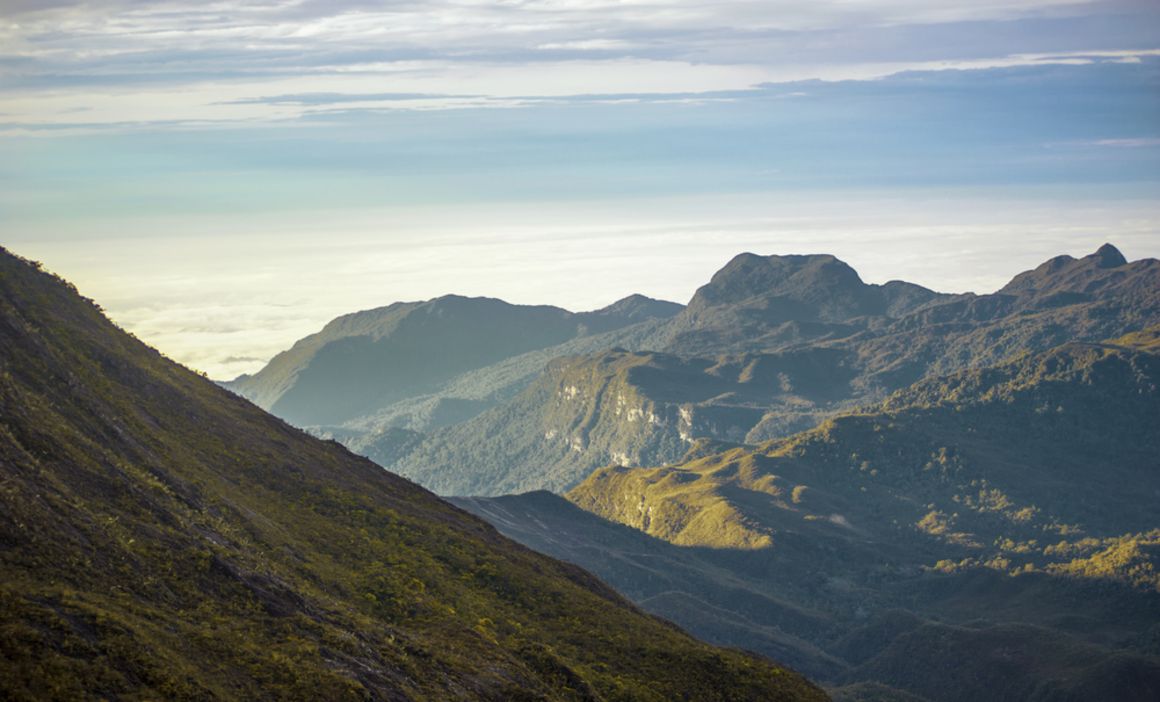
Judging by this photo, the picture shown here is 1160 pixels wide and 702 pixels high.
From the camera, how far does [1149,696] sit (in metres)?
181

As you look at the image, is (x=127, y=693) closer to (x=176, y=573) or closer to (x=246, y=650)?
(x=246, y=650)

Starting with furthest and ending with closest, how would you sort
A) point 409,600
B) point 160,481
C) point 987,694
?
1. point 987,694
2. point 409,600
3. point 160,481

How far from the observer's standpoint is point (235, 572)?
5931cm

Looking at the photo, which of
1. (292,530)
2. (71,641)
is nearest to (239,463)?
(292,530)

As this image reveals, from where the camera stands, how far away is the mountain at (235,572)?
151 ft

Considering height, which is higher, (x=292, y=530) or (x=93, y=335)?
(x=93, y=335)

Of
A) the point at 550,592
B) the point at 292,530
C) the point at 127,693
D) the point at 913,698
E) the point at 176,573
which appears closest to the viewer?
the point at 127,693

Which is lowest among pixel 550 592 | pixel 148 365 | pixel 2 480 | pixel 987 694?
pixel 987 694

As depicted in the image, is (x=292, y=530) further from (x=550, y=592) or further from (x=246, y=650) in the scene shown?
(x=246, y=650)

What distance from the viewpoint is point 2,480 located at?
50.5 m

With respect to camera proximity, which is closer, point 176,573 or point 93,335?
point 176,573

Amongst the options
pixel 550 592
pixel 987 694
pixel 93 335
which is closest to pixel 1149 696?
pixel 987 694

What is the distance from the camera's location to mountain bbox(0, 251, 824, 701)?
4597 cm

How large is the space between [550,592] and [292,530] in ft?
69.5
